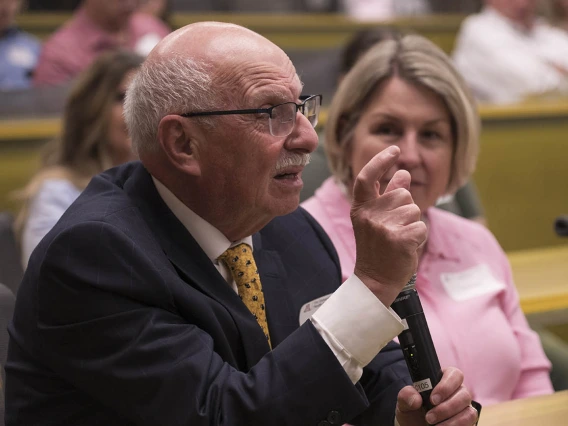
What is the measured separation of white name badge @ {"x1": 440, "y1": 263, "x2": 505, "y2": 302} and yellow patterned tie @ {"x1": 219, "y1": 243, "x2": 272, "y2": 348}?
78 cm

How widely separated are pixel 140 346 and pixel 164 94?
407 millimetres

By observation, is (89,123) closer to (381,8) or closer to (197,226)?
(197,226)

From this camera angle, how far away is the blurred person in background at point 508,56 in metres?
5.24

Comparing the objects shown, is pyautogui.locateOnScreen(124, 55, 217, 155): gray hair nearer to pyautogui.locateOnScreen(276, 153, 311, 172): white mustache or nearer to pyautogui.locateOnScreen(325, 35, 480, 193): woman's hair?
pyautogui.locateOnScreen(276, 153, 311, 172): white mustache

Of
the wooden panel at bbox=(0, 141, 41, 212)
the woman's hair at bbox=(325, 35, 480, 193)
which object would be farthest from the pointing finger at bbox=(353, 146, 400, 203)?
the wooden panel at bbox=(0, 141, 41, 212)

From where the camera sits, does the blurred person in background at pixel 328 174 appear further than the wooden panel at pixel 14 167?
No

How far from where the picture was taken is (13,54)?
14.9ft

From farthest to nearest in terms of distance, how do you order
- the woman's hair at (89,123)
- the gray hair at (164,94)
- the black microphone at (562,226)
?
the woman's hair at (89,123), the black microphone at (562,226), the gray hair at (164,94)

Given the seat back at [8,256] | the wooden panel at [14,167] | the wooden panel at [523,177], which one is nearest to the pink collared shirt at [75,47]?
the wooden panel at [14,167]

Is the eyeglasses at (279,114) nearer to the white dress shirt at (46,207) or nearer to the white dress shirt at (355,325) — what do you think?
the white dress shirt at (355,325)

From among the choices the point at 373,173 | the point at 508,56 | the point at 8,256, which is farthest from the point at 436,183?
the point at 508,56

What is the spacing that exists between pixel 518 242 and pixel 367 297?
A: 2.97 metres

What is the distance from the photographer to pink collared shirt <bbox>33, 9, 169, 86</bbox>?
4414mm

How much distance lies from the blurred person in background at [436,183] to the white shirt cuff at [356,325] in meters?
0.73
